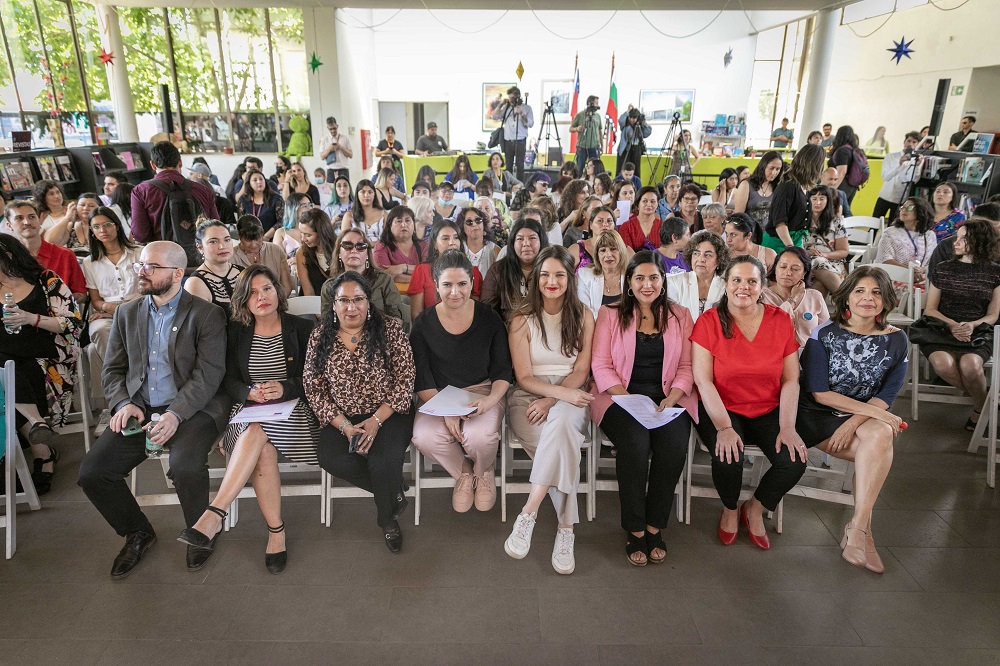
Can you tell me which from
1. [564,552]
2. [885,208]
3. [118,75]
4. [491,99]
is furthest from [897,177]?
[118,75]

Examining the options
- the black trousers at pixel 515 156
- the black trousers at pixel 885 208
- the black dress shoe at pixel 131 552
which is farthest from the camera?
the black trousers at pixel 515 156

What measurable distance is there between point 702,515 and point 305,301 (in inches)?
99.4

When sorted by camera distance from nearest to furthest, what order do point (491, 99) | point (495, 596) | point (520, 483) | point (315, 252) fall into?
point (495, 596) → point (520, 483) → point (315, 252) → point (491, 99)

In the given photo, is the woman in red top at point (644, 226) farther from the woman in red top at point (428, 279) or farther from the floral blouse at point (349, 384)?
the floral blouse at point (349, 384)

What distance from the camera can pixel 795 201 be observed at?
16.1ft

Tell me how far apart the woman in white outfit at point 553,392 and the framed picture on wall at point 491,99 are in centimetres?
1240

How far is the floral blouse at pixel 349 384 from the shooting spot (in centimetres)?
286

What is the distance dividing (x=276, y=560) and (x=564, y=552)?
129 centimetres

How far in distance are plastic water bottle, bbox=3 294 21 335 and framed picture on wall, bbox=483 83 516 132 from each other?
12.5 m

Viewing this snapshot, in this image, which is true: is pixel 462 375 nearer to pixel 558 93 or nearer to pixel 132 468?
pixel 132 468

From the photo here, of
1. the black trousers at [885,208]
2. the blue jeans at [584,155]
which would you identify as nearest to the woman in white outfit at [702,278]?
the black trousers at [885,208]

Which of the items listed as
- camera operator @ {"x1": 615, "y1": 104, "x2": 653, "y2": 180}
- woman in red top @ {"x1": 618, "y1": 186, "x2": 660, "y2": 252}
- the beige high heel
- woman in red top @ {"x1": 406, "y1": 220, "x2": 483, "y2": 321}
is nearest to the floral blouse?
woman in red top @ {"x1": 406, "y1": 220, "x2": 483, "y2": 321}

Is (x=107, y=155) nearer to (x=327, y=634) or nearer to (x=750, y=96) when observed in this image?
(x=327, y=634)

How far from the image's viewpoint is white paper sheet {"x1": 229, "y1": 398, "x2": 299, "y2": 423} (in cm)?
271
